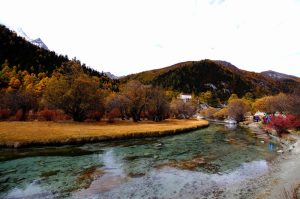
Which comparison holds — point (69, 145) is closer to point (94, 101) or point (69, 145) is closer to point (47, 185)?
point (47, 185)

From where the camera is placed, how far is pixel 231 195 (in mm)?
18172

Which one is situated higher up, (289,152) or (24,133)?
(24,133)

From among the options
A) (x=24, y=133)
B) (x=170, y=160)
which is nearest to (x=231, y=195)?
(x=170, y=160)

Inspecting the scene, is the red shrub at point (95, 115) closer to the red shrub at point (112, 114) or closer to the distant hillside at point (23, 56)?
the red shrub at point (112, 114)

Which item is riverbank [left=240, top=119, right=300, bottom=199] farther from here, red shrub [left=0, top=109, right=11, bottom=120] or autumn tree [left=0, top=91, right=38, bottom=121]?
red shrub [left=0, top=109, right=11, bottom=120]

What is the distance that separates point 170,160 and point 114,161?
696cm

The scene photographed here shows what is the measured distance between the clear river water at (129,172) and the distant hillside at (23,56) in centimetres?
13617

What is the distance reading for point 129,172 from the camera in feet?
81.0

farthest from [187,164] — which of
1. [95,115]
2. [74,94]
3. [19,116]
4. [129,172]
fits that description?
[19,116]

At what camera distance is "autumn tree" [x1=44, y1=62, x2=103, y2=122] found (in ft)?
204

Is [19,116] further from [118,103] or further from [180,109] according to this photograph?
[180,109]

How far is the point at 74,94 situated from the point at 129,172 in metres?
43.1

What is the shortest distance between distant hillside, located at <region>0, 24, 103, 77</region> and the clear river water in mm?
136168

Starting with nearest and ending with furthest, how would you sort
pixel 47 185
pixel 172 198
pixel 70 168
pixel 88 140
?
pixel 172 198, pixel 47 185, pixel 70 168, pixel 88 140
